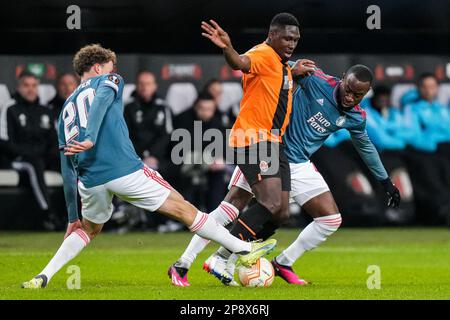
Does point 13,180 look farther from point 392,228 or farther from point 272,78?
point 272,78

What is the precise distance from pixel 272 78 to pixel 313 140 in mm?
1065

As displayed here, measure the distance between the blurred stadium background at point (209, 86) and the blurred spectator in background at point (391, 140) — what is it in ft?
0.05

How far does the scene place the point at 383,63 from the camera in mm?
17688

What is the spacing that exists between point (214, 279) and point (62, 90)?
6.94 meters

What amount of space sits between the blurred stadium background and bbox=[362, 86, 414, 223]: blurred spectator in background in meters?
0.02

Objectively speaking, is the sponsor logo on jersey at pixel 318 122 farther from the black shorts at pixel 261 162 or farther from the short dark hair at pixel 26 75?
the short dark hair at pixel 26 75

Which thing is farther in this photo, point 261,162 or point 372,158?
point 372,158

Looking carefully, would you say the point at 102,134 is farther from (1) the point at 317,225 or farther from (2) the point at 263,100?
→ (1) the point at 317,225

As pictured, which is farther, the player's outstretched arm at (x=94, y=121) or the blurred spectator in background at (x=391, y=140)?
the blurred spectator in background at (x=391, y=140)

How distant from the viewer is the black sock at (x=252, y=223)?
9602 millimetres

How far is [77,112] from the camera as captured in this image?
8.98 m

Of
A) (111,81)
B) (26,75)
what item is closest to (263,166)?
(111,81)

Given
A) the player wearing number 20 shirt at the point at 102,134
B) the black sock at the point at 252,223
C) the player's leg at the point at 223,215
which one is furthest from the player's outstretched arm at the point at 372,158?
the player wearing number 20 shirt at the point at 102,134

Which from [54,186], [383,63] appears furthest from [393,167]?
[54,186]
